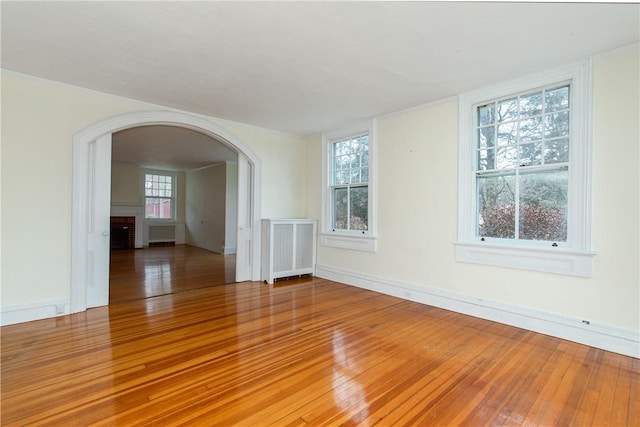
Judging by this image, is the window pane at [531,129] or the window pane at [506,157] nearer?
the window pane at [531,129]

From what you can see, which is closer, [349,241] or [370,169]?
[370,169]

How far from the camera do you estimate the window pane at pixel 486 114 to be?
11.6ft

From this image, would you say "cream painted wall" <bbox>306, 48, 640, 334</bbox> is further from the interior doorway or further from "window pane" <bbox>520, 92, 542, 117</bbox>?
the interior doorway

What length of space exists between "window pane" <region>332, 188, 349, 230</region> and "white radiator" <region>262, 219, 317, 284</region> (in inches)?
17.5

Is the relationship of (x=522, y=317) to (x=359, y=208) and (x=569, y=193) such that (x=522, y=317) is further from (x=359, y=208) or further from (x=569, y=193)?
(x=359, y=208)

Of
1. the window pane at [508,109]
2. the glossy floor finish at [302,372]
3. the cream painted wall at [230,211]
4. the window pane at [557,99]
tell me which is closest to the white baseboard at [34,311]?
the glossy floor finish at [302,372]

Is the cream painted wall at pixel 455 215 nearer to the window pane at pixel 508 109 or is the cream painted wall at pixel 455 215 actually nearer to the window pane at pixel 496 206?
the window pane at pixel 496 206

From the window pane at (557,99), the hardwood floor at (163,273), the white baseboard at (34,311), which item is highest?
the window pane at (557,99)

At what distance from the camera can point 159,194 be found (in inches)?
418

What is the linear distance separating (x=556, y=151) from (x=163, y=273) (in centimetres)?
630

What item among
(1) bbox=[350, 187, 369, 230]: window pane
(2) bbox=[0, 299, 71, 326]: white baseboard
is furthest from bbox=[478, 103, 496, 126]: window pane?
(2) bbox=[0, 299, 71, 326]: white baseboard

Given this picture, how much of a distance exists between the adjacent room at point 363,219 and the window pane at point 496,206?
24 mm

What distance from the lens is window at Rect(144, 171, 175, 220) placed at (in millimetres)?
10367

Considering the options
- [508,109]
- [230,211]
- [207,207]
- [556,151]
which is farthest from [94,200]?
[207,207]
